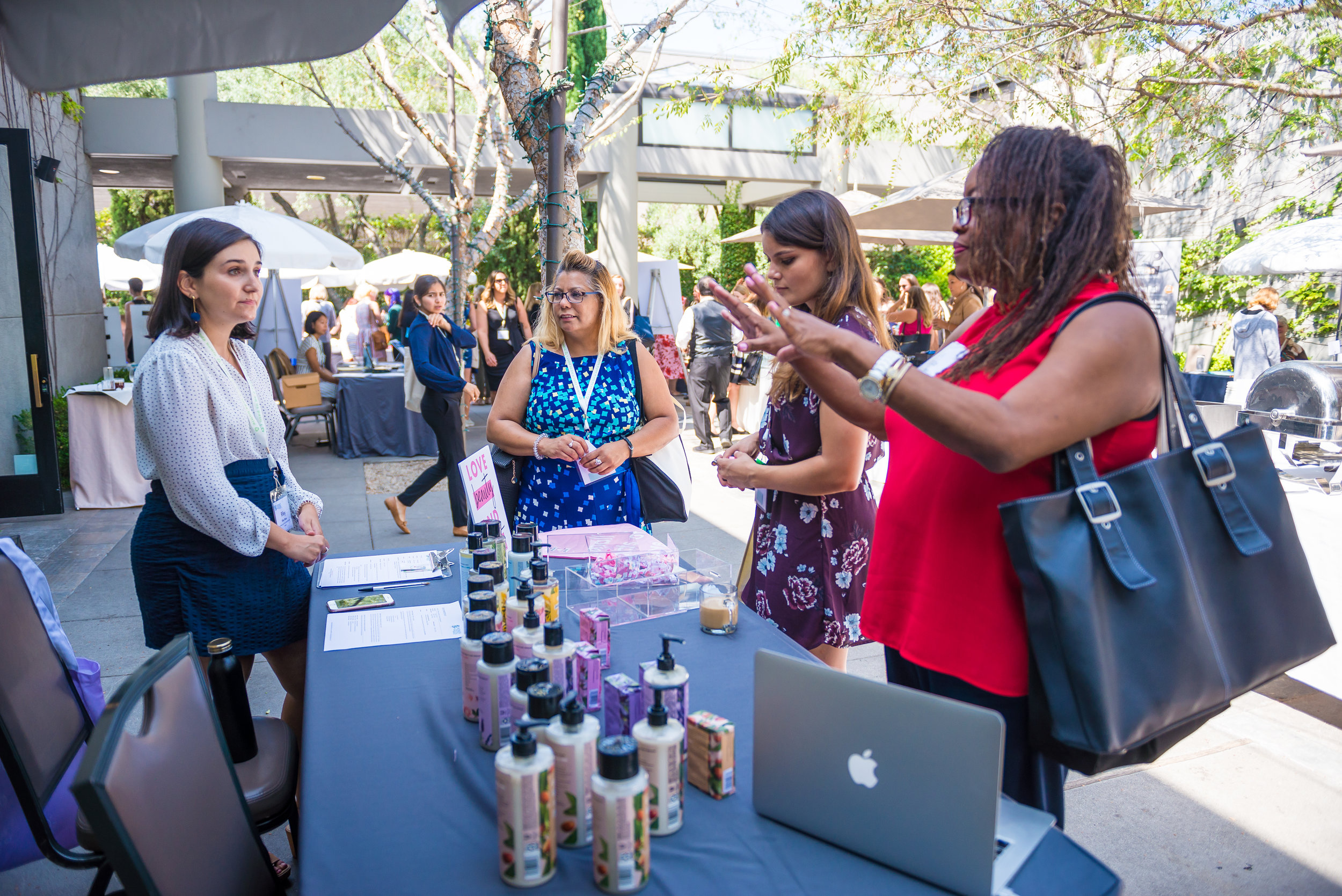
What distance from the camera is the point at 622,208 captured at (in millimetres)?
15055

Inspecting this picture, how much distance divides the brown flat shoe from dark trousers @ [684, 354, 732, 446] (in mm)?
4112

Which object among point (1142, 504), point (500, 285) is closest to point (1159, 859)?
point (1142, 504)

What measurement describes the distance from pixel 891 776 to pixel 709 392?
845 centimetres

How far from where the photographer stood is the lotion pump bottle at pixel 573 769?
3.71 ft

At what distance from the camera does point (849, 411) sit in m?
1.68

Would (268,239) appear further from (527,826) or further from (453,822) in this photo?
(527,826)

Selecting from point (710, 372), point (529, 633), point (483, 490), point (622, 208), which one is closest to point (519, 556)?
point (483, 490)

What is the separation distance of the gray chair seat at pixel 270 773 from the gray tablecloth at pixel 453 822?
0.32 meters

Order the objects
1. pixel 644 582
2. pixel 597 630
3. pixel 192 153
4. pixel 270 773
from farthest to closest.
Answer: pixel 192 153 → pixel 644 582 → pixel 270 773 → pixel 597 630

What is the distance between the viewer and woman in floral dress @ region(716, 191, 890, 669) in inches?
84.1

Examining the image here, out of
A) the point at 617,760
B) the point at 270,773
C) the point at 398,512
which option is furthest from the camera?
the point at 398,512

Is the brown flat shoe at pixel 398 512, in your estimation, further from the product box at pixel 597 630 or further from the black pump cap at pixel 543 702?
the black pump cap at pixel 543 702

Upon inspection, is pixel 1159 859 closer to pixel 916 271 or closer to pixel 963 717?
pixel 963 717

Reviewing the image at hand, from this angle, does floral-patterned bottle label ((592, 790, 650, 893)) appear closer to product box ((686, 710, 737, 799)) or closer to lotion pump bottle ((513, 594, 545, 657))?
product box ((686, 710, 737, 799))
